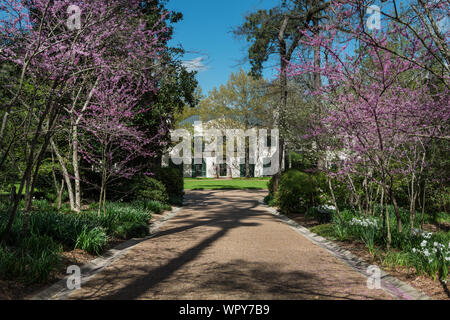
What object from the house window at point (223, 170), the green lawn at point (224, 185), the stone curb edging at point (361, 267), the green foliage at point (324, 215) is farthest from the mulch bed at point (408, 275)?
the house window at point (223, 170)

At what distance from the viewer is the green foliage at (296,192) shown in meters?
13.2

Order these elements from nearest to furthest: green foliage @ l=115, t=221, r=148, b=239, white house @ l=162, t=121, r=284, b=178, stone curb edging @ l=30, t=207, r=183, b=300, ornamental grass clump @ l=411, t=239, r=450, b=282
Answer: stone curb edging @ l=30, t=207, r=183, b=300, ornamental grass clump @ l=411, t=239, r=450, b=282, green foliage @ l=115, t=221, r=148, b=239, white house @ l=162, t=121, r=284, b=178

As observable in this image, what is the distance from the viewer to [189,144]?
4041 centimetres

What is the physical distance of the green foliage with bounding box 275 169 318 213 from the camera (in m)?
13.2

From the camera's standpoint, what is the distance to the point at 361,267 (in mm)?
6152

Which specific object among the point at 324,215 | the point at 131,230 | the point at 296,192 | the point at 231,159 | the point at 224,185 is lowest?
the point at 224,185

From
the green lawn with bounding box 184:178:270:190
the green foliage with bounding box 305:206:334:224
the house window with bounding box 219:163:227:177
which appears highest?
the house window with bounding box 219:163:227:177

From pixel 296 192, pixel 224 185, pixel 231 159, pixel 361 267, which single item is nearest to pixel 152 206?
pixel 296 192

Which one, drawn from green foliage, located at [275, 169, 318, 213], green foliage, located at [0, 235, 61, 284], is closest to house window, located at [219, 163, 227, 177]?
green foliage, located at [275, 169, 318, 213]

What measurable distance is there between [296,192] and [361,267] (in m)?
7.32

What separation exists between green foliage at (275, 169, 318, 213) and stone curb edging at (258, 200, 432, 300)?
270 cm

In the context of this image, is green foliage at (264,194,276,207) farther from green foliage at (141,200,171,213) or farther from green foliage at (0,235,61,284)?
green foliage at (0,235,61,284)

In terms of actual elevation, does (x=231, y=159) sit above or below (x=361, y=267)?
above

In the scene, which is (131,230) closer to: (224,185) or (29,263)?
(29,263)
